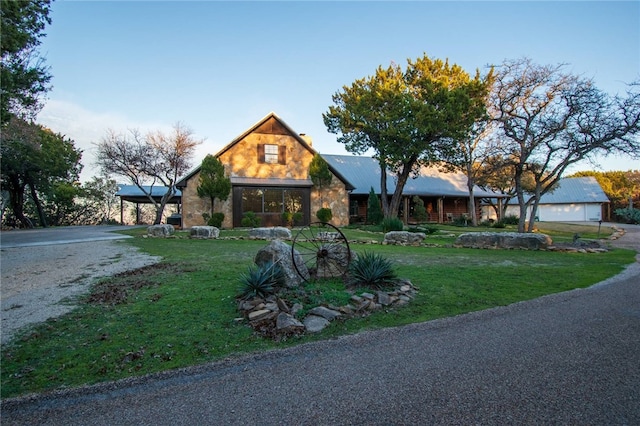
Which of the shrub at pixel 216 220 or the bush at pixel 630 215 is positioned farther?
the bush at pixel 630 215

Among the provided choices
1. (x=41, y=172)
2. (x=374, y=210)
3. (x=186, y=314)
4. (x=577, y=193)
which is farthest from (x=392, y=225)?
(x=577, y=193)

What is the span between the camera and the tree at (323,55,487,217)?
21062 millimetres

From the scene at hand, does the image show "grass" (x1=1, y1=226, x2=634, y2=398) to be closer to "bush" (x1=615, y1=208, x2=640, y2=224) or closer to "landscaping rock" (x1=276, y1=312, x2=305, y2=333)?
"landscaping rock" (x1=276, y1=312, x2=305, y2=333)

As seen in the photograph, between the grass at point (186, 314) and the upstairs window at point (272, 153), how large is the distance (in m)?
14.1

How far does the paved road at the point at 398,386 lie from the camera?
2.77 metres

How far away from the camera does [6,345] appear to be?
13.9ft

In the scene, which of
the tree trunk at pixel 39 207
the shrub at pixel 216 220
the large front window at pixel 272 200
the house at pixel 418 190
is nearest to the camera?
the shrub at pixel 216 220

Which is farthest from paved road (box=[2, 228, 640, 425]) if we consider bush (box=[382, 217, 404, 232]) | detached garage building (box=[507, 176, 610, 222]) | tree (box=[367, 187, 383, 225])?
detached garage building (box=[507, 176, 610, 222])

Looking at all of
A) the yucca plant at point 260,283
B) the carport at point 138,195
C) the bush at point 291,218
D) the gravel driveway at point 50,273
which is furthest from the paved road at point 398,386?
the carport at point 138,195

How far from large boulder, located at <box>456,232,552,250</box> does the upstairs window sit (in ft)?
42.5

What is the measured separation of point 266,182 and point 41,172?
65.4ft

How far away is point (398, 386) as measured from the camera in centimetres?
319

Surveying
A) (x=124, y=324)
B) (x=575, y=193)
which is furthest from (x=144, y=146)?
(x=575, y=193)

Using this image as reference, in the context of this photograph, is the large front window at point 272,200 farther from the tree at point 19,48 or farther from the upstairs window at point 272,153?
the tree at point 19,48
